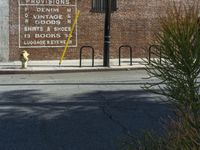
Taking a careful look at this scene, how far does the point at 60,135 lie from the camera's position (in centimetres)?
817

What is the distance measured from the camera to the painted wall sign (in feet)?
75.3

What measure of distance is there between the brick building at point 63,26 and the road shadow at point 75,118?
9.75 metres

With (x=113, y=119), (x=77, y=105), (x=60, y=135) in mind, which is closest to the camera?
(x=60, y=135)

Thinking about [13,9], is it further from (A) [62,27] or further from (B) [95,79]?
(B) [95,79]

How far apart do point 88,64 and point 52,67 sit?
196 centimetres

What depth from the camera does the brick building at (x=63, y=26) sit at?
22750 millimetres

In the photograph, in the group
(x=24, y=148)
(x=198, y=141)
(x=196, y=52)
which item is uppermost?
(x=196, y=52)

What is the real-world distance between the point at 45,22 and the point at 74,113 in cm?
1361

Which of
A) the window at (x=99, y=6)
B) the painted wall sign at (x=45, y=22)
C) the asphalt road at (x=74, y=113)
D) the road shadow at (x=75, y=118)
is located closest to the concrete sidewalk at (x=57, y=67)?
the painted wall sign at (x=45, y=22)

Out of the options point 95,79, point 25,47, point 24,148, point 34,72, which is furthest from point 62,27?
point 24,148

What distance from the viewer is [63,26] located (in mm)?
23594

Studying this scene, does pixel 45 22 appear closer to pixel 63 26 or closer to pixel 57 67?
pixel 63 26

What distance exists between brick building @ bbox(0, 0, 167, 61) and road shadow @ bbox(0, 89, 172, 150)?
9752mm

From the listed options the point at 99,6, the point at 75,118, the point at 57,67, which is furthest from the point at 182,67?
the point at 99,6
